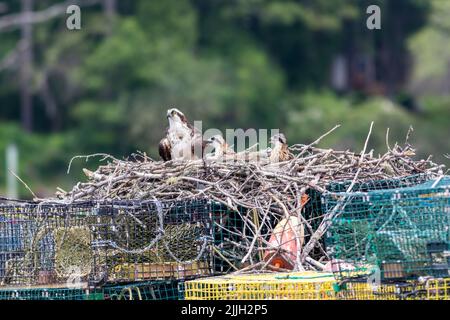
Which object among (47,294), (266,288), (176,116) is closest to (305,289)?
(266,288)

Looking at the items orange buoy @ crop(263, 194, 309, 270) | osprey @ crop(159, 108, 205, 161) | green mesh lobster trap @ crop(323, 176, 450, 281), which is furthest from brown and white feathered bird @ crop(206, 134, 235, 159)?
green mesh lobster trap @ crop(323, 176, 450, 281)

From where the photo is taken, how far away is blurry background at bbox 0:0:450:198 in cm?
3180

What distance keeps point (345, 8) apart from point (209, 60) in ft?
15.5

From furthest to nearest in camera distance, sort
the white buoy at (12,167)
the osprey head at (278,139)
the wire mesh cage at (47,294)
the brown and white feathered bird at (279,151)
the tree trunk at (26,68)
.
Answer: the tree trunk at (26,68), the white buoy at (12,167), the osprey head at (278,139), the brown and white feathered bird at (279,151), the wire mesh cage at (47,294)

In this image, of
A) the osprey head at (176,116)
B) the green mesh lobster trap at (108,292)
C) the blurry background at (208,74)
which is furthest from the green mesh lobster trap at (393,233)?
the blurry background at (208,74)

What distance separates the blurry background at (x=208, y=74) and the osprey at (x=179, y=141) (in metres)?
19.1

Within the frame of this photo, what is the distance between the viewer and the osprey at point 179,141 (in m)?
9.30

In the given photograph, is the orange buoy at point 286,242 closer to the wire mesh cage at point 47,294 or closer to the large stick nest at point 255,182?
the large stick nest at point 255,182

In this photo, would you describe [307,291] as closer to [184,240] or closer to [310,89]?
[184,240]

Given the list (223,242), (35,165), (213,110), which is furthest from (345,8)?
(223,242)

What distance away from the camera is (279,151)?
8641 millimetres

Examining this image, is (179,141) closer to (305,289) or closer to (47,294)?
(47,294)

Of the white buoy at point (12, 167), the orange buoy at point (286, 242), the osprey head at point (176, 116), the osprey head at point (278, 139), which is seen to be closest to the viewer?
the orange buoy at point (286, 242)

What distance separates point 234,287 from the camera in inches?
255
